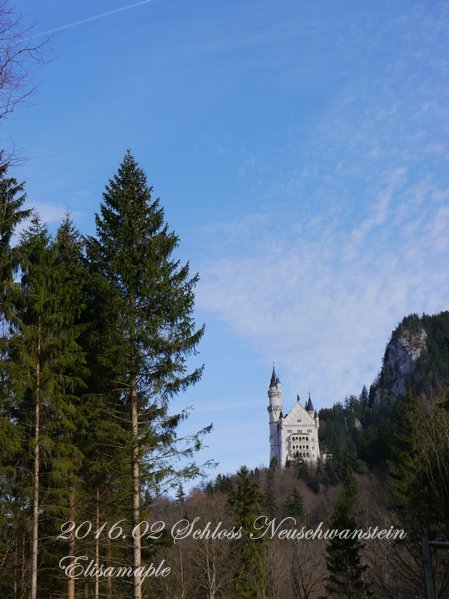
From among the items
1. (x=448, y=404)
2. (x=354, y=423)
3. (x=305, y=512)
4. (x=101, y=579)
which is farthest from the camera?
(x=354, y=423)

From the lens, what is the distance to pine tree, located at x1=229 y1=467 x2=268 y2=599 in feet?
122

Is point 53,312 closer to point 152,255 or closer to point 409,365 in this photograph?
point 152,255

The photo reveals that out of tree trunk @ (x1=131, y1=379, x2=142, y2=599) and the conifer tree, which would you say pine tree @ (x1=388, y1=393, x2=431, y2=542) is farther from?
the conifer tree

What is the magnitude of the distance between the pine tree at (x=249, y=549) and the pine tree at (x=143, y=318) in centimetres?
2298

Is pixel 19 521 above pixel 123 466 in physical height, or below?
below

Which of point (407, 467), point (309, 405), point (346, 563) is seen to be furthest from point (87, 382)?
point (309, 405)

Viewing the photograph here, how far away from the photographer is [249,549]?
38219 mm

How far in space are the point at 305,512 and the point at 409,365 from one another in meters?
117

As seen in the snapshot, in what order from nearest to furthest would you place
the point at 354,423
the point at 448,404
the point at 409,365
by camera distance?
the point at 448,404, the point at 354,423, the point at 409,365

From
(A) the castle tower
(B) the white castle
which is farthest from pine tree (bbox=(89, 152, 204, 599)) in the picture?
(A) the castle tower

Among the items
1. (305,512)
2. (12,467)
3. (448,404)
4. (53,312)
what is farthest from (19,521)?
(305,512)

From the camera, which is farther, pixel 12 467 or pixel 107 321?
pixel 107 321

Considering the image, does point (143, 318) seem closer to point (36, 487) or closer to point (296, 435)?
point (36, 487)

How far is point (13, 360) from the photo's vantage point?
1759 centimetres
